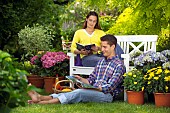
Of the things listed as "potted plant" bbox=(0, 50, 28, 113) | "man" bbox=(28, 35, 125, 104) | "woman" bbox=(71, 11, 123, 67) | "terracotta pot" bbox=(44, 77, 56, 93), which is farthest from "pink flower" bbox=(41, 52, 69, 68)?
"potted plant" bbox=(0, 50, 28, 113)

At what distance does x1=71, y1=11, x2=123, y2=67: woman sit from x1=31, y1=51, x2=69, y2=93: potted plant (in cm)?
37

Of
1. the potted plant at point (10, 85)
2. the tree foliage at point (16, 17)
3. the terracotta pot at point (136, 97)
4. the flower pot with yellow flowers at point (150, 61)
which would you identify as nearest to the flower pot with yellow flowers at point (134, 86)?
the terracotta pot at point (136, 97)

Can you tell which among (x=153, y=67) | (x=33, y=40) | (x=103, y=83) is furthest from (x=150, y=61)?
(x=33, y=40)

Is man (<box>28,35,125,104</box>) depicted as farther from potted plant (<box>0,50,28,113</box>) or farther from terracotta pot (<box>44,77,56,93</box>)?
potted plant (<box>0,50,28,113</box>)

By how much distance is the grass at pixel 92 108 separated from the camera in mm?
5367

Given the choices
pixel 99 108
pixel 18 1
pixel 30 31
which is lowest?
pixel 99 108

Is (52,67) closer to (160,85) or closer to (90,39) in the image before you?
(90,39)

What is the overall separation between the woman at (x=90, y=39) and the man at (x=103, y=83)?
1.86 feet

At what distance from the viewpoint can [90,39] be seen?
6.99m

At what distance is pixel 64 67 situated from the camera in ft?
23.6

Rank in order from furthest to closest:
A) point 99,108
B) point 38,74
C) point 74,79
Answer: point 38,74, point 74,79, point 99,108

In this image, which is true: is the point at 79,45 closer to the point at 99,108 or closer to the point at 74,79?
the point at 74,79

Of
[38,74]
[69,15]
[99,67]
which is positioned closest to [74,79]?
[99,67]

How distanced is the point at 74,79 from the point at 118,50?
0.97 m
